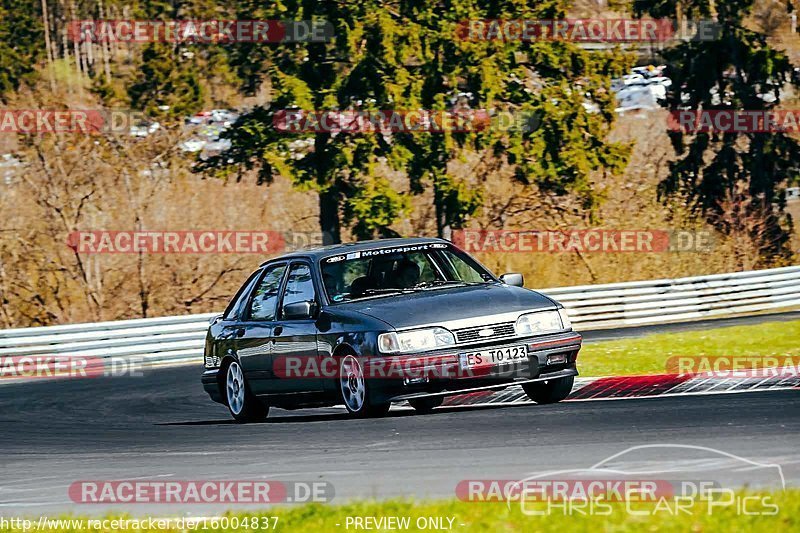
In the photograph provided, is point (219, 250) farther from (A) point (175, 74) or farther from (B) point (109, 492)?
(B) point (109, 492)

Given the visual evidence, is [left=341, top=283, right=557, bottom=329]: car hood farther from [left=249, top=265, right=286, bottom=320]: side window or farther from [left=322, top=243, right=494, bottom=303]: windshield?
[left=249, top=265, right=286, bottom=320]: side window

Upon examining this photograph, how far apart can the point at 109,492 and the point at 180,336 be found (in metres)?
16.0

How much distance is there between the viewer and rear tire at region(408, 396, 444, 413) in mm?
11095

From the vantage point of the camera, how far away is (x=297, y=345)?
11539 millimetres

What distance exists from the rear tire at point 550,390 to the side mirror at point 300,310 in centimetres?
197

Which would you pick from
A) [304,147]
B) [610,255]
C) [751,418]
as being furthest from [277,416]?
[610,255]

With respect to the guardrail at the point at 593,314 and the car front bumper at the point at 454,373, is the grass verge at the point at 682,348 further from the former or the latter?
the guardrail at the point at 593,314

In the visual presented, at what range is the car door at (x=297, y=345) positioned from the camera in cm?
1133

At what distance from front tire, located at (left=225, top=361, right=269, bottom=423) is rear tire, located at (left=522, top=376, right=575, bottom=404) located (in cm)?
260

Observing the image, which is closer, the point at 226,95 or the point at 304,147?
the point at 304,147

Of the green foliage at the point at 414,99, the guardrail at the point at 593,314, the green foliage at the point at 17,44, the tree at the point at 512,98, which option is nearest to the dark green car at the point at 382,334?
the guardrail at the point at 593,314

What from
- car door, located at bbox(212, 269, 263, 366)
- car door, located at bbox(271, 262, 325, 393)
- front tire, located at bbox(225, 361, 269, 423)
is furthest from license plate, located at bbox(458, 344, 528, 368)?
car door, located at bbox(212, 269, 263, 366)

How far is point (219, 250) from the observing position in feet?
110

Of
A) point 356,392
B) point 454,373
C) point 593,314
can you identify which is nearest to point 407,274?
point 356,392
